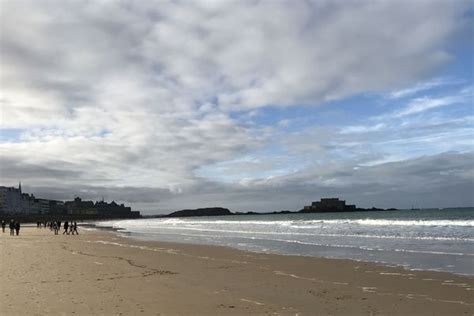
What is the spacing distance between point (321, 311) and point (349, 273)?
5751mm

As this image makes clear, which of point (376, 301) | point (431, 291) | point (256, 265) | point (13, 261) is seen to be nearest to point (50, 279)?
point (13, 261)

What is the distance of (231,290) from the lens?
11109 millimetres

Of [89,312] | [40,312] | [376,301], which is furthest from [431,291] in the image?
[40,312]

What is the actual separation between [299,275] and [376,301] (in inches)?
171

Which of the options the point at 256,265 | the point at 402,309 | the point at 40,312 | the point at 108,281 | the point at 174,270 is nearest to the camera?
the point at 40,312

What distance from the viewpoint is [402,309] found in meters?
8.95

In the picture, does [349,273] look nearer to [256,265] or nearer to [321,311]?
[256,265]

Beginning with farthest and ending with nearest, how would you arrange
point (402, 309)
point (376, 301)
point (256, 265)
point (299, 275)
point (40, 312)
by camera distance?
point (256, 265)
point (299, 275)
point (376, 301)
point (402, 309)
point (40, 312)

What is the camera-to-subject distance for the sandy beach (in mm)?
8789

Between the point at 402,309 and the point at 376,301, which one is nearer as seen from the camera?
the point at 402,309

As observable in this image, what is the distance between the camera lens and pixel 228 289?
36.9 feet

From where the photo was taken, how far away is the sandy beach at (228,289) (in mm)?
8789

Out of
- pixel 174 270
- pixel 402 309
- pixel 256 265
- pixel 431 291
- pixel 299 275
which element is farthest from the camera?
pixel 256 265

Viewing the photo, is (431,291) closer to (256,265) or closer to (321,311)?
(321,311)
